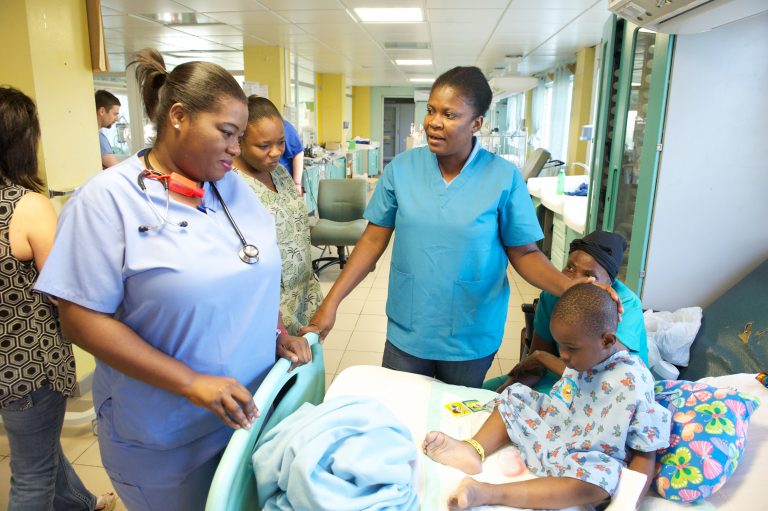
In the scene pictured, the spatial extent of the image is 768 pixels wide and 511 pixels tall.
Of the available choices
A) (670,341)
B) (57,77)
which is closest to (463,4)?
(57,77)

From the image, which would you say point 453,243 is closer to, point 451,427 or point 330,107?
point 451,427

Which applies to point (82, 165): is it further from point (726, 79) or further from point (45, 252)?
point (726, 79)

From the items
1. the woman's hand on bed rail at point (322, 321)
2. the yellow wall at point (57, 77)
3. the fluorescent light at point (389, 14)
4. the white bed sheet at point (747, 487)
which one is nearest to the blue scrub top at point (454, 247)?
the woman's hand on bed rail at point (322, 321)

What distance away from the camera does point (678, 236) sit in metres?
2.13

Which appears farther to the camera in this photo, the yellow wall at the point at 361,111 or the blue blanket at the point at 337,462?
the yellow wall at the point at 361,111

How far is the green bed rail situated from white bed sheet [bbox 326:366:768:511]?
0.20 m

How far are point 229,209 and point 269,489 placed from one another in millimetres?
577

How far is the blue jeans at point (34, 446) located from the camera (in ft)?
4.83

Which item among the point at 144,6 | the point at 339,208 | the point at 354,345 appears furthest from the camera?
the point at 339,208

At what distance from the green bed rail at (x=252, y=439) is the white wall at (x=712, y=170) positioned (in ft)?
5.32

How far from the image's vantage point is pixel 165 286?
0.92 metres

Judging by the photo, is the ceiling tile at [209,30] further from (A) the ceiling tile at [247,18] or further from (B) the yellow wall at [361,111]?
(B) the yellow wall at [361,111]

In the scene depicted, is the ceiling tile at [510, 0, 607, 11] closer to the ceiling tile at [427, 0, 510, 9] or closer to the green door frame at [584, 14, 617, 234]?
the ceiling tile at [427, 0, 510, 9]

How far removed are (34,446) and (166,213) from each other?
103 cm
